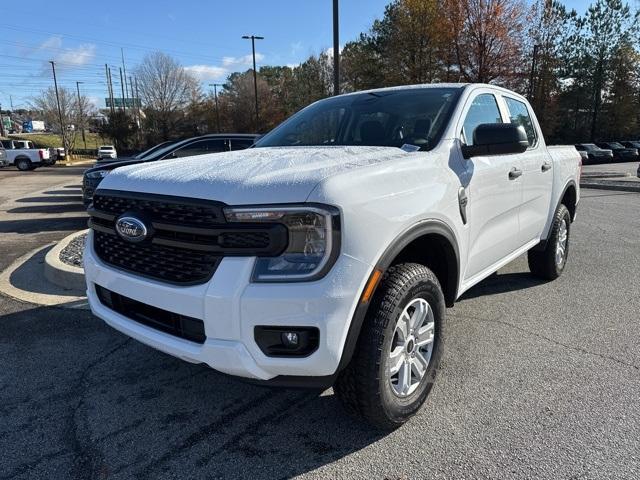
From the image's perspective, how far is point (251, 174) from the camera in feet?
7.66

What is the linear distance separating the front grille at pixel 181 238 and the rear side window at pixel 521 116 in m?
3.01

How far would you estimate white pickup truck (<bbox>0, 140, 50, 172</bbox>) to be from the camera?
1206 inches

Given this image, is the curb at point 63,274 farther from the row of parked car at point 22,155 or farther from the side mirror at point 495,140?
the row of parked car at point 22,155

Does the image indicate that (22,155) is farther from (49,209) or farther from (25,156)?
(49,209)

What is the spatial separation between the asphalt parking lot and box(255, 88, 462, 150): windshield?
63.1 inches

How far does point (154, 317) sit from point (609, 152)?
41019 mm

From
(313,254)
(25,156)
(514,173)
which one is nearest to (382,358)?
(313,254)

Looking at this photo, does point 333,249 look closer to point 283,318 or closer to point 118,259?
point 283,318

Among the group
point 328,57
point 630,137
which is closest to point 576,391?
point 328,57

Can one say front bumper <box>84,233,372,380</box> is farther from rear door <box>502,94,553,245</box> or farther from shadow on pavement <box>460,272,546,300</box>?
shadow on pavement <box>460,272,546,300</box>

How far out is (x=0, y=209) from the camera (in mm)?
12570

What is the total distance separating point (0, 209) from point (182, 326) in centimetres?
1277

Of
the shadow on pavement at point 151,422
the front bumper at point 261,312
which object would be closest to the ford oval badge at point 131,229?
the front bumper at point 261,312

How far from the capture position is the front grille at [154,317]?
2301 millimetres
